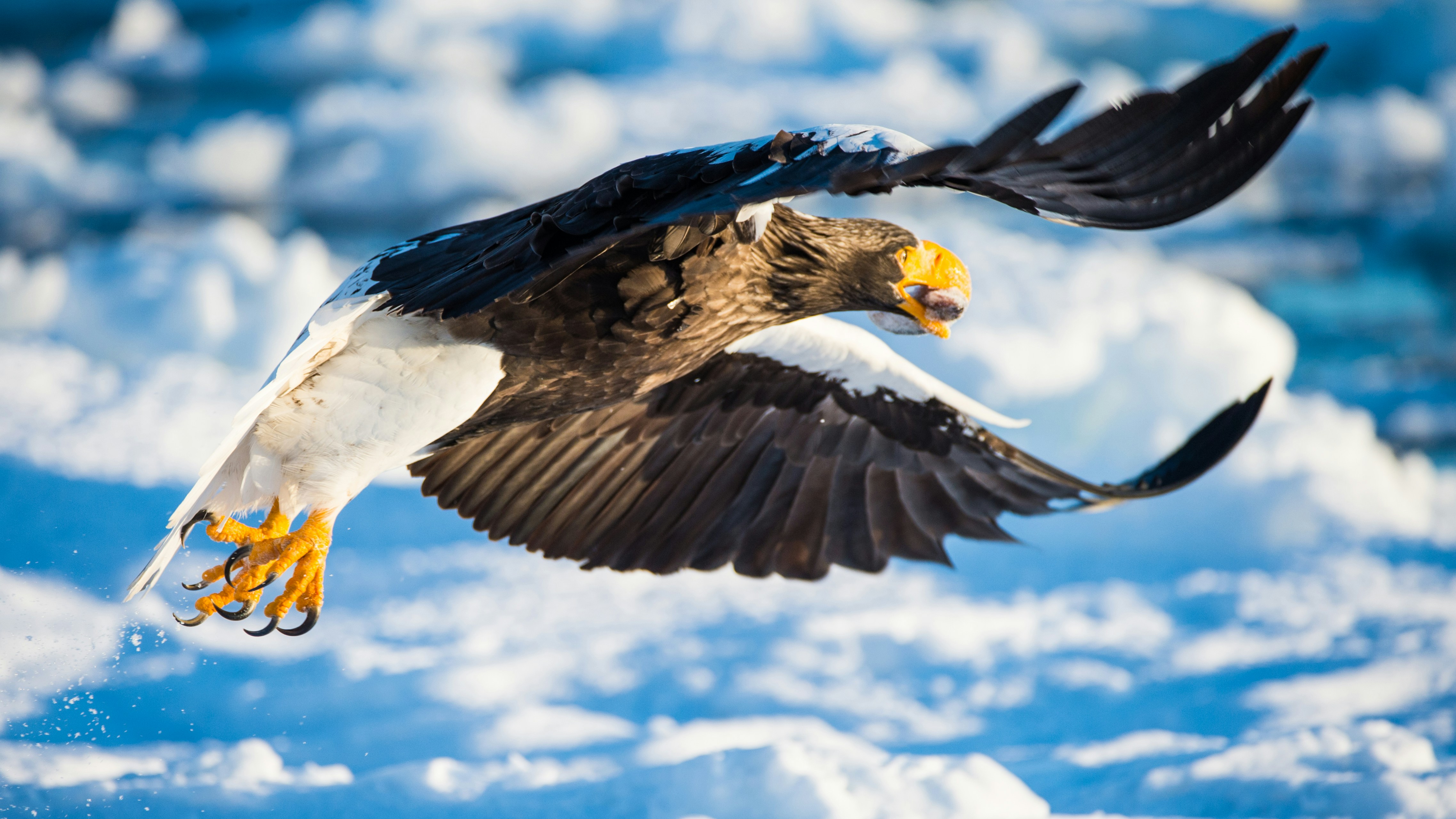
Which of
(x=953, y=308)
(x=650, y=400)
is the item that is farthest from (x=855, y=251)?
(x=650, y=400)

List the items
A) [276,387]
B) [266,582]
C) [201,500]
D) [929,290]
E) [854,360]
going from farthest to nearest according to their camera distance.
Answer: [854,360]
[266,582]
[201,500]
[929,290]
[276,387]

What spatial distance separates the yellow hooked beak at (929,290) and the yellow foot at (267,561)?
1.83 metres

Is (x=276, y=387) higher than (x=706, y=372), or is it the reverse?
(x=706, y=372)

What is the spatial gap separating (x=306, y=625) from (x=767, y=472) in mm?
1764

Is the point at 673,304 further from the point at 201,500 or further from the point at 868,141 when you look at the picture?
the point at 201,500

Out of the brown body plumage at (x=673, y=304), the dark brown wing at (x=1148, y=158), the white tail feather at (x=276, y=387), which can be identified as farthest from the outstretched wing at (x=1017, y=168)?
the white tail feather at (x=276, y=387)

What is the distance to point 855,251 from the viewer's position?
2.96m

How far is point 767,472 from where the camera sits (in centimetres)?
416

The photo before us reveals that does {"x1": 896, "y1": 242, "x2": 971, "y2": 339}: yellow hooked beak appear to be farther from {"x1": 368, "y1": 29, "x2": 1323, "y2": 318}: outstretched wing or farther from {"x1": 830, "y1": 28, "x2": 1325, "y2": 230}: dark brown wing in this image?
{"x1": 830, "y1": 28, "x2": 1325, "y2": 230}: dark brown wing

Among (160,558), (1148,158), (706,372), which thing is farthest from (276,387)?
(1148,158)

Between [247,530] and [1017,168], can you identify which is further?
[247,530]

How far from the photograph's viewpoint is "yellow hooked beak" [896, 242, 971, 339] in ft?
9.56

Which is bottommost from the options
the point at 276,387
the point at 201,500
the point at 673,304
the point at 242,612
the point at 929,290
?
the point at 242,612

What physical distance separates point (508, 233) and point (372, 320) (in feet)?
1.51
